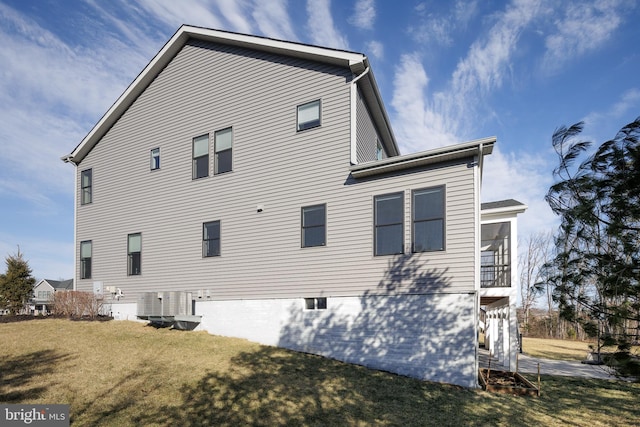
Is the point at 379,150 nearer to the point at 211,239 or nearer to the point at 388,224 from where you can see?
the point at 388,224

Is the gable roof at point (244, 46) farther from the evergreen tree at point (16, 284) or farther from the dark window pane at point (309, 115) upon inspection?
the evergreen tree at point (16, 284)

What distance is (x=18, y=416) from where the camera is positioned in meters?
6.51

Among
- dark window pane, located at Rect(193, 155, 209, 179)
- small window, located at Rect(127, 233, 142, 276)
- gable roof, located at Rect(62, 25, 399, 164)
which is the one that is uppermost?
gable roof, located at Rect(62, 25, 399, 164)

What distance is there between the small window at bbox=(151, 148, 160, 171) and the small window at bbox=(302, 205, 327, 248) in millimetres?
7513

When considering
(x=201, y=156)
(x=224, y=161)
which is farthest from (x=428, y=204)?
(x=201, y=156)

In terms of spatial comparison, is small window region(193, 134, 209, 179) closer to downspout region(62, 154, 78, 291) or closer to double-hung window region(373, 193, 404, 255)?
double-hung window region(373, 193, 404, 255)

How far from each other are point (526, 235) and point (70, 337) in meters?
44.4

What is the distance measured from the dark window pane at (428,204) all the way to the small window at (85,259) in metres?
14.8

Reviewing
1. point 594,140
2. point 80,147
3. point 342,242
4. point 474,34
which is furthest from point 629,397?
point 80,147

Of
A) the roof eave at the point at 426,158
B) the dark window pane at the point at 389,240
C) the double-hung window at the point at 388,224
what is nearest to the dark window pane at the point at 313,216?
the roof eave at the point at 426,158

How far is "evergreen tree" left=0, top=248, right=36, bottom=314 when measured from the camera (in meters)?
21.1
